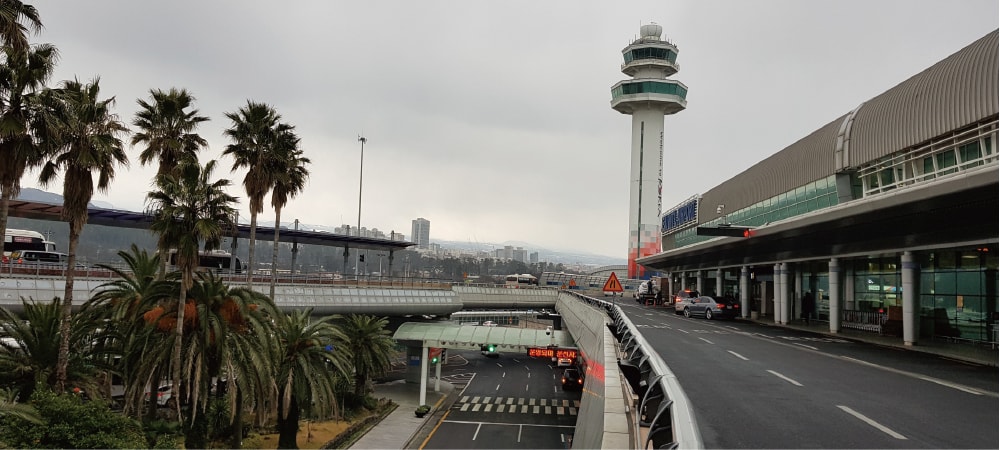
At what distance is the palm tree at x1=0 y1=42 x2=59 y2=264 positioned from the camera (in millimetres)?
18609

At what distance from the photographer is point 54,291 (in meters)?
33.5

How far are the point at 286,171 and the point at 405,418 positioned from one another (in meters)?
18.9

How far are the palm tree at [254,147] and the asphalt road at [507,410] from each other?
1628cm

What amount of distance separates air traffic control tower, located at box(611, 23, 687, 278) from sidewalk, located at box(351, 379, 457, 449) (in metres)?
52.0

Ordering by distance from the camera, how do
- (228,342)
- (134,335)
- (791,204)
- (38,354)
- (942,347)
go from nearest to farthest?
(38,354), (134,335), (228,342), (942,347), (791,204)

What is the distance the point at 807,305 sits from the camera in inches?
1722

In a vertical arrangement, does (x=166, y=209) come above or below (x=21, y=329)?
above

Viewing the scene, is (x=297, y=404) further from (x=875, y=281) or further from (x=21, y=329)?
(x=875, y=281)

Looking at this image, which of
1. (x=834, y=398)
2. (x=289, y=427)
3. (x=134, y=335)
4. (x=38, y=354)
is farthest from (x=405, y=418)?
(x=834, y=398)

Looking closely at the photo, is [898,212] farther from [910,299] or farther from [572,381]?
[572,381]

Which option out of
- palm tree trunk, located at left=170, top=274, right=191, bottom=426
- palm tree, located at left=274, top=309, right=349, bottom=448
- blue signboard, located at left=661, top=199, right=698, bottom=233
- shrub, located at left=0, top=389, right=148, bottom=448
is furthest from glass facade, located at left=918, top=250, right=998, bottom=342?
blue signboard, located at left=661, top=199, right=698, bottom=233

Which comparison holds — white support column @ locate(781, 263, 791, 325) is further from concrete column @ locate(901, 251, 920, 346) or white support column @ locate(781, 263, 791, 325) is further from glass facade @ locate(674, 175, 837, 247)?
concrete column @ locate(901, 251, 920, 346)

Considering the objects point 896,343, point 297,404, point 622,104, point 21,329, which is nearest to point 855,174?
point 896,343

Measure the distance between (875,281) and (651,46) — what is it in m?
73.0
